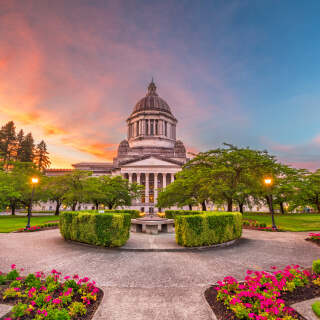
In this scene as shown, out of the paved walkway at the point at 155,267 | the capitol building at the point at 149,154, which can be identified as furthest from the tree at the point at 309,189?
the capitol building at the point at 149,154

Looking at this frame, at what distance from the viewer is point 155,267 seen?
882cm

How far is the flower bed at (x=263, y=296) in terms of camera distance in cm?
466

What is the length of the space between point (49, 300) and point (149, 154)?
58.8 m

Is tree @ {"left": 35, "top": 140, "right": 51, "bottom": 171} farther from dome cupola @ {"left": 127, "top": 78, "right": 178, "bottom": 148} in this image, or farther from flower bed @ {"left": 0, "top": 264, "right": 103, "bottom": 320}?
flower bed @ {"left": 0, "top": 264, "right": 103, "bottom": 320}

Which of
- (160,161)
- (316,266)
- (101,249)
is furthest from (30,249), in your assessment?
(160,161)

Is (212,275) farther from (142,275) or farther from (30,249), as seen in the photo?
(30,249)

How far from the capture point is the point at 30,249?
1212 centimetres

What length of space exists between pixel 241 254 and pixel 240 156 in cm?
1462

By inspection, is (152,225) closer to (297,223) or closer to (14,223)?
(297,223)

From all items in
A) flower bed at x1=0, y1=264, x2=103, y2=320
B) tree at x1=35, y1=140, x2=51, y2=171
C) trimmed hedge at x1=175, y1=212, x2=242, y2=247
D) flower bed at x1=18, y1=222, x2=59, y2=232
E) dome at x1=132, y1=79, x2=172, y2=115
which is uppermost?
dome at x1=132, y1=79, x2=172, y2=115

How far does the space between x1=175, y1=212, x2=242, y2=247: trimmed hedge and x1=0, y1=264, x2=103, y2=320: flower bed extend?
6.98 meters

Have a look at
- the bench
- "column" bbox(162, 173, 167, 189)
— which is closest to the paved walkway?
the bench

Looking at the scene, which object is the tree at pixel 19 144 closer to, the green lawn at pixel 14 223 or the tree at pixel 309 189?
the green lawn at pixel 14 223

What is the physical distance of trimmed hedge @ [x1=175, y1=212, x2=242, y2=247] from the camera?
1221cm
